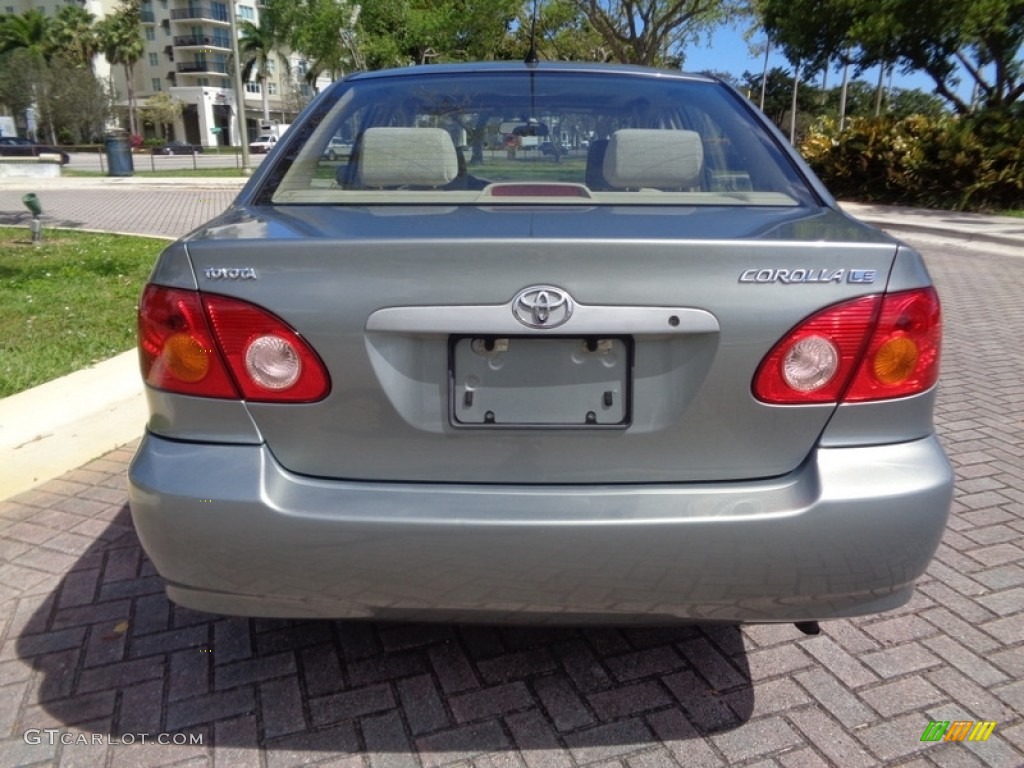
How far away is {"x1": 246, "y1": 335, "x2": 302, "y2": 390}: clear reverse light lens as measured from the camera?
1.81 m

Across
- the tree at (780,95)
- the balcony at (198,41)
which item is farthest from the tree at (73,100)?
the tree at (780,95)

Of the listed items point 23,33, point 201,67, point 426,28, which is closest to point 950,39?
point 426,28

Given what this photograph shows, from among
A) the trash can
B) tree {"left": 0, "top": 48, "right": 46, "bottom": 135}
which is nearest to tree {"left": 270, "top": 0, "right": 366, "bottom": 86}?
the trash can

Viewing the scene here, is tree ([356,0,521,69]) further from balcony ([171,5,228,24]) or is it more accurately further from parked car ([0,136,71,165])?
balcony ([171,5,228,24])

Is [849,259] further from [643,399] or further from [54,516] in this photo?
[54,516]

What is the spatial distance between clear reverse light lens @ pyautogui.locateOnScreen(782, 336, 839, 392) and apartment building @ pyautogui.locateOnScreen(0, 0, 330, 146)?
272 ft

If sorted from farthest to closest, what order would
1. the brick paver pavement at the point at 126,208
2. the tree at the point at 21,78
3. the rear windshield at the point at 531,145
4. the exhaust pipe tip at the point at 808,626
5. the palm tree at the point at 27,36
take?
the palm tree at the point at 27,36 → the tree at the point at 21,78 → the brick paver pavement at the point at 126,208 → the rear windshield at the point at 531,145 → the exhaust pipe tip at the point at 808,626

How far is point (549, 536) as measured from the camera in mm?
1787

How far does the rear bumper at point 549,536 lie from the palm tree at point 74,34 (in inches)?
3206

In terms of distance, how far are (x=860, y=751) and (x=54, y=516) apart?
10.1 ft

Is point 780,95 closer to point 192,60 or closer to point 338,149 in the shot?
point 192,60

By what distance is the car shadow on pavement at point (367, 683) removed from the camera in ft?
7.12

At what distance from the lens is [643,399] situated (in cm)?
182

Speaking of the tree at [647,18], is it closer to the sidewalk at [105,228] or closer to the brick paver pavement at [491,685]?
the sidewalk at [105,228]
